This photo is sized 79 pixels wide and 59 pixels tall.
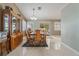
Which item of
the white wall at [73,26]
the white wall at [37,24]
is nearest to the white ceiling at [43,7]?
the white wall at [73,26]

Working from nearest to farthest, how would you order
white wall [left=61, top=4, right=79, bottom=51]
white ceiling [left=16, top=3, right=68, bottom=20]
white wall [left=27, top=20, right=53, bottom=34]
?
white wall [left=61, top=4, right=79, bottom=51] < white ceiling [left=16, top=3, right=68, bottom=20] < white wall [left=27, top=20, right=53, bottom=34]

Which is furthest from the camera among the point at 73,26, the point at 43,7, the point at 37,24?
the point at 37,24

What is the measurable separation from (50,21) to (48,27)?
800 mm

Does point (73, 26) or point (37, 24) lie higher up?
point (37, 24)

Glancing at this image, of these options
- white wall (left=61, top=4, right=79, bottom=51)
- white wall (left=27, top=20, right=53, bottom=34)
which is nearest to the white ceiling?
white wall (left=61, top=4, right=79, bottom=51)

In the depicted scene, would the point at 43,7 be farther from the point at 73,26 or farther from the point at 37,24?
the point at 37,24

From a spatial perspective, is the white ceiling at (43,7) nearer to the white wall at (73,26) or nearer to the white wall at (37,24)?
the white wall at (73,26)

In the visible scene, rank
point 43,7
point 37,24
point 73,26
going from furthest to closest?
point 37,24, point 43,7, point 73,26

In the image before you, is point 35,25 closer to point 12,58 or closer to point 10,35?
point 10,35

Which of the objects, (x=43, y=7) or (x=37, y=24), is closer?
(x=43, y=7)

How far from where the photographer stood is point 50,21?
17.1 m

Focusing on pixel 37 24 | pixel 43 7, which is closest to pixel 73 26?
pixel 43 7

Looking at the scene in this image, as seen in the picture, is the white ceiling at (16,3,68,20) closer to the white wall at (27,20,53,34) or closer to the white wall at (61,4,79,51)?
the white wall at (61,4,79,51)

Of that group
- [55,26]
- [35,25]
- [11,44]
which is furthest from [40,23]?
[11,44]
